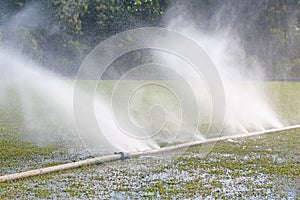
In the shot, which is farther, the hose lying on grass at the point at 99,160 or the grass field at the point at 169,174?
the hose lying on grass at the point at 99,160

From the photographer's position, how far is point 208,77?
27062 millimetres

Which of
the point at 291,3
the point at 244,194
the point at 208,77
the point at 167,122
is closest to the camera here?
the point at 244,194

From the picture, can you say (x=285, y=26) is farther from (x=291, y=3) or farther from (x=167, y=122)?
(x=167, y=122)

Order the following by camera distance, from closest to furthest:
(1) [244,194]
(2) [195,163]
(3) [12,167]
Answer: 1. (1) [244,194]
2. (3) [12,167]
3. (2) [195,163]

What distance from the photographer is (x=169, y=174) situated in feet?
27.3

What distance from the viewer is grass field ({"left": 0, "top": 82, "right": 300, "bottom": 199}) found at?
7137 millimetres

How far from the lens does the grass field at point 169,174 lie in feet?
23.4

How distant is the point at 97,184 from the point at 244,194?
2.13 meters

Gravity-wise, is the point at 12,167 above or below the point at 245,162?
below

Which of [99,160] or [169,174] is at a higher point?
[169,174]

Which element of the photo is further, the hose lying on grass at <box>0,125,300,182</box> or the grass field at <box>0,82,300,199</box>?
the hose lying on grass at <box>0,125,300,182</box>

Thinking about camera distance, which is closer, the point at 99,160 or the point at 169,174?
the point at 169,174

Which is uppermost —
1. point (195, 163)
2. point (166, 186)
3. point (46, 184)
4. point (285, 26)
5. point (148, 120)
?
point (285, 26)

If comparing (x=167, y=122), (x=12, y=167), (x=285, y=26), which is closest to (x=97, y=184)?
(x=12, y=167)
